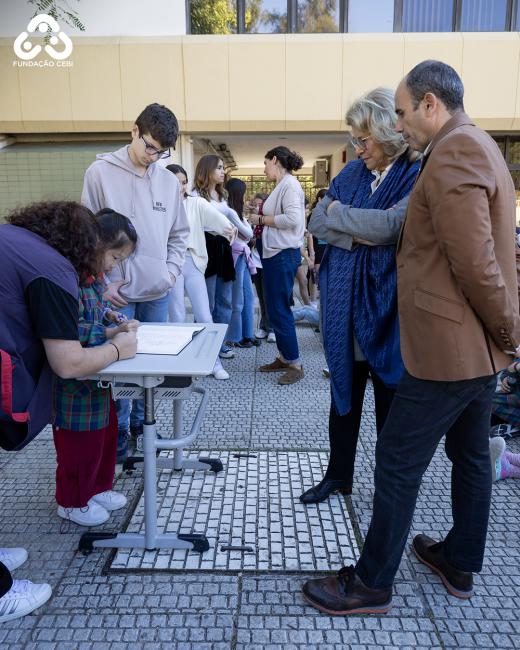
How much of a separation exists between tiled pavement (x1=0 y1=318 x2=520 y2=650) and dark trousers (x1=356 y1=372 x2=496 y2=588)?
204 millimetres

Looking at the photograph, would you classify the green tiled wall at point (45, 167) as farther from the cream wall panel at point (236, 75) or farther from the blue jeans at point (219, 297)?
the blue jeans at point (219, 297)

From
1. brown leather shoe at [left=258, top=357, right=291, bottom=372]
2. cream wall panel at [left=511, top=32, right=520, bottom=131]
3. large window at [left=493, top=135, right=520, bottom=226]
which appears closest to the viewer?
brown leather shoe at [left=258, top=357, right=291, bottom=372]

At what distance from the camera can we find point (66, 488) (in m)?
2.64

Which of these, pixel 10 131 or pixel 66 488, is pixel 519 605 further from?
pixel 10 131

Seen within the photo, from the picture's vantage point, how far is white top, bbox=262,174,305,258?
15.4ft

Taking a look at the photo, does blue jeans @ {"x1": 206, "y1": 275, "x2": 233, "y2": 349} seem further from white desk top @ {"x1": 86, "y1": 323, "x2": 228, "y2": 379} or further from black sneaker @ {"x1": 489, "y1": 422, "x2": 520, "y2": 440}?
white desk top @ {"x1": 86, "y1": 323, "x2": 228, "y2": 379}

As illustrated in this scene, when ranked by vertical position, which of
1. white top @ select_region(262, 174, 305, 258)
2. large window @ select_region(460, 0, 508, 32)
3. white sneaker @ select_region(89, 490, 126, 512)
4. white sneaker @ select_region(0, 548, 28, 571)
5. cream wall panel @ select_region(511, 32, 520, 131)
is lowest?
white sneaker @ select_region(89, 490, 126, 512)

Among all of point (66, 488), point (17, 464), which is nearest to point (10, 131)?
point (17, 464)

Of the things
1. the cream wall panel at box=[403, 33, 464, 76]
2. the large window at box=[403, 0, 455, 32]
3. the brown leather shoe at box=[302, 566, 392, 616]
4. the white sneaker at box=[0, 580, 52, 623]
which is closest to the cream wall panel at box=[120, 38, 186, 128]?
the cream wall panel at box=[403, 33, 464, 76]

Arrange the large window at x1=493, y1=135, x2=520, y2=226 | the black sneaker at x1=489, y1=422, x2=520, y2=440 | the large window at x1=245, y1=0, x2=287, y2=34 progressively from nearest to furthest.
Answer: the black sneaker at x1=489, y1=422, x2=520, y2=440 < the large window at x1=245, y1=0, x2=287, y2=34 < the large window at x1=493, y1=135, x2=520, y2=226

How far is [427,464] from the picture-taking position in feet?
6.40

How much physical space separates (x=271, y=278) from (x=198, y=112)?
526 centimetres

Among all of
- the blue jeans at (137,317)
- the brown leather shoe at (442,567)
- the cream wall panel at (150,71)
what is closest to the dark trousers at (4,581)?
the blue jeans at (137,317)

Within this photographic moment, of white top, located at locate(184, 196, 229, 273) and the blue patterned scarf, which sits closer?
the blue patterned scarf
